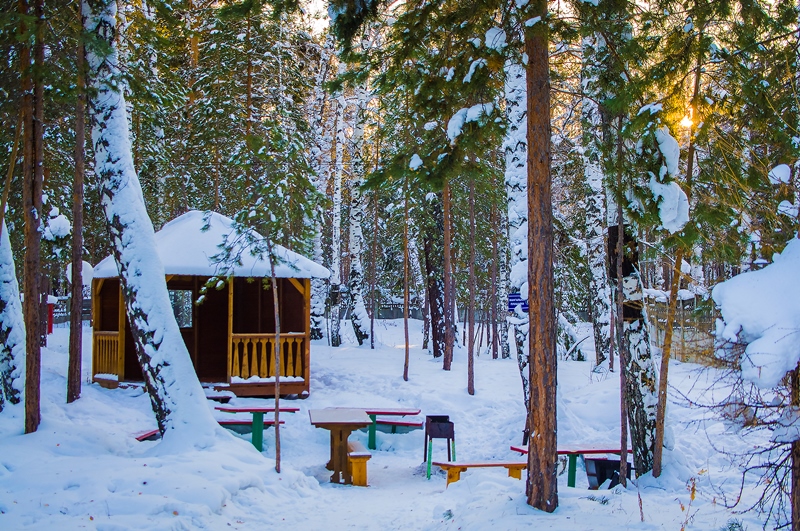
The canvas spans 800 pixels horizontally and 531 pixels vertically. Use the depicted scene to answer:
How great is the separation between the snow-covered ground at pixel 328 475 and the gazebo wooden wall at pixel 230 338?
2.84 ft

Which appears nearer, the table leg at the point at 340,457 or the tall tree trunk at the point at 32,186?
the tall tree trunk at the point at 32,186

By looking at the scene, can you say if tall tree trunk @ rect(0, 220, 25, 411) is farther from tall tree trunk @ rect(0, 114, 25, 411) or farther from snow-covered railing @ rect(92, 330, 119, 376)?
snow-covered railing @ rect(92, 330, 119, 376)

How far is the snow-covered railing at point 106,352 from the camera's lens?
1366 centimetres

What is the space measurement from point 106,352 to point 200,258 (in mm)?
3210

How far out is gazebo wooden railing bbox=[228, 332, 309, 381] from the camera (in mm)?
13273

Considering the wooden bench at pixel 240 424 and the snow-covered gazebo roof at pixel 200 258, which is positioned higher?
the snow-covered gazebo roof at pixel 200 258

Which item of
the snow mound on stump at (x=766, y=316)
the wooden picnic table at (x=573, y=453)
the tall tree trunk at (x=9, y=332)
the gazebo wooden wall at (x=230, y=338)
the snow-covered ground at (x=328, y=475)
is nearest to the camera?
the snow mound on stump at (x=766, y=316)

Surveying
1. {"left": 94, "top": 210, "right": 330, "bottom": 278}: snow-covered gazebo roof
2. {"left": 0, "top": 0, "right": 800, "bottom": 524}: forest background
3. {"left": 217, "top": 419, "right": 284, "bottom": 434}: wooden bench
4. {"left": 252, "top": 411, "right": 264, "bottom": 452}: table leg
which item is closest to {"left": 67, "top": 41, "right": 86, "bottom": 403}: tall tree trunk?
{"left": 0, "top": 0, "right": 800, "bottom": 524}: forest background

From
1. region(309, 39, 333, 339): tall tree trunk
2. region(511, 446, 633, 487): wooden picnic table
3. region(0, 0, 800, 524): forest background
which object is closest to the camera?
region(0, 0, 800, 524): forest background

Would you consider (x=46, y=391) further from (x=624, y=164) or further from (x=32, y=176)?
(x=624, y=164)

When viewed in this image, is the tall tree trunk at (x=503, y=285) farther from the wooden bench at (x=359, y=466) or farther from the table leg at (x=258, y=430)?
the wooden bench at (x=359, y=466)

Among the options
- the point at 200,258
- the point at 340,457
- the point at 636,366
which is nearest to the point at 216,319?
the point at 200,258

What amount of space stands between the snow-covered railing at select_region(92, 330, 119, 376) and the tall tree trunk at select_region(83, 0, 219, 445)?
5.93 metres

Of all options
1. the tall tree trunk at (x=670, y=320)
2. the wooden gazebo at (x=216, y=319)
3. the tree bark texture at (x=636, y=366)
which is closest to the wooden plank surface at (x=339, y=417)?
the wooden gazebo at (x=216, y=319)
